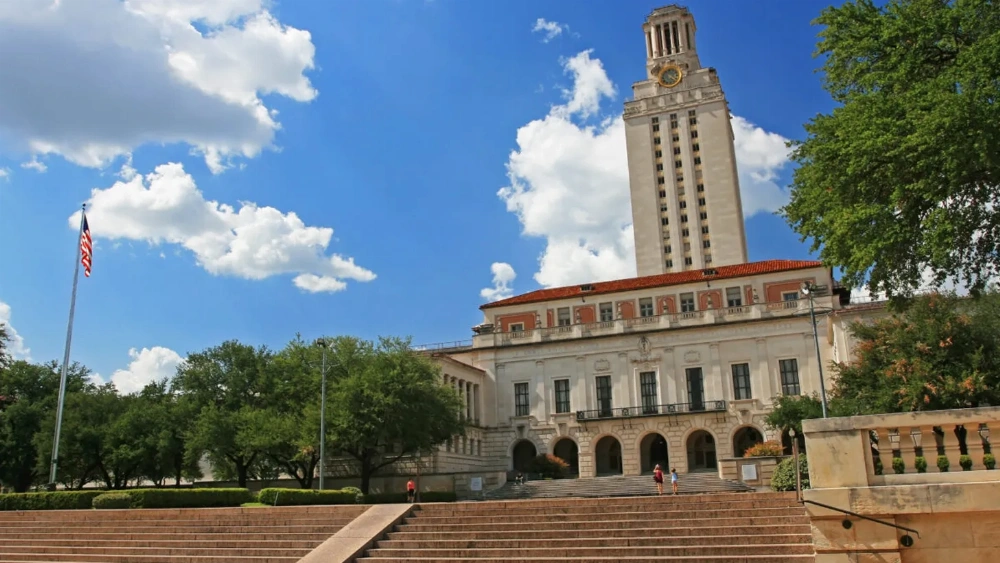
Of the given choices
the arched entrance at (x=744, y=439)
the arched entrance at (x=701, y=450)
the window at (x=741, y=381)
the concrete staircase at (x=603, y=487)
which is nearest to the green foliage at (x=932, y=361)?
the concrete staircase at (x=603, y=487)

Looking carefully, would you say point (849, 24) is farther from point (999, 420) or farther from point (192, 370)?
point (192, 370)

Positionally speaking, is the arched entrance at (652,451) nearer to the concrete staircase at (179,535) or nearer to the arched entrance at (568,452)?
the arched entrance at (568,452)

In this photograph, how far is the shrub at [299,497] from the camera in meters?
30.4

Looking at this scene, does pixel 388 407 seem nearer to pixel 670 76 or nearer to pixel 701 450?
pixel 701 450

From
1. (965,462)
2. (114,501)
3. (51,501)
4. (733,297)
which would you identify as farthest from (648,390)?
(965,462)

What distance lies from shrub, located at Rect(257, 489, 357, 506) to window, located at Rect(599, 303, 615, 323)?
33836mm

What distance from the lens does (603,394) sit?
6278cm

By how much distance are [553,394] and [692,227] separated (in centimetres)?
3478

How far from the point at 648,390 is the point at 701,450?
19.8 ft

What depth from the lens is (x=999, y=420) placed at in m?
10.2

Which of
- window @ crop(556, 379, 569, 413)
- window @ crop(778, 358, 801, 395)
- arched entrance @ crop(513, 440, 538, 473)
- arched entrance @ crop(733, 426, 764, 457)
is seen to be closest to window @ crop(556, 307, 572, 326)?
window @ crop(556, 379, 569, 413)

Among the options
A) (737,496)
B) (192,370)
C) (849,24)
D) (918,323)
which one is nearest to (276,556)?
(737,496)

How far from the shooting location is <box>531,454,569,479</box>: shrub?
58656mm

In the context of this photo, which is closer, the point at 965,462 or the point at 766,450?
the point at 965,462
